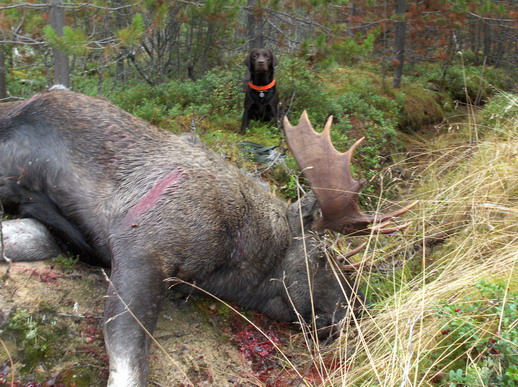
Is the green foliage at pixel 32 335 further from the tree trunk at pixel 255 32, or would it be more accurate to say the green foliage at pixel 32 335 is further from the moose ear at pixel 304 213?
the tree trunk at pixel 255 32

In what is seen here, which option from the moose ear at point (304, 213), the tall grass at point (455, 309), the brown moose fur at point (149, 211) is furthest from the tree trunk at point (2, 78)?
the tall grass at point (455, 309)

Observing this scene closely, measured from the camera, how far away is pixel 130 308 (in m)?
3.30

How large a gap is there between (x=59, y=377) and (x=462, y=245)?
2.96m

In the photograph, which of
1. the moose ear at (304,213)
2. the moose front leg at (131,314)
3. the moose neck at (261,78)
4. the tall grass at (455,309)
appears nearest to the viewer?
the tall grass at (455,309)

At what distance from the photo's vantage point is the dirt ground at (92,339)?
10.6 ft

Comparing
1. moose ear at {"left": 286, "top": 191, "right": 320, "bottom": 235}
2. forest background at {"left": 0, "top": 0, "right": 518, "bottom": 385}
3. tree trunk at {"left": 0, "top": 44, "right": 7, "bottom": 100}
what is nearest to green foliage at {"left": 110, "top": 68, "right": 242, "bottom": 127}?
forest background at {"left": 0, "top": 0, "right": 518, "bottom": 385}

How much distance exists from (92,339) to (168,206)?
94 centimetres

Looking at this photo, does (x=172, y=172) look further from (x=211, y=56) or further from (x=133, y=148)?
(x=211, y=56)

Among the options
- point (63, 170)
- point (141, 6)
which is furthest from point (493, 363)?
point (141, 6)

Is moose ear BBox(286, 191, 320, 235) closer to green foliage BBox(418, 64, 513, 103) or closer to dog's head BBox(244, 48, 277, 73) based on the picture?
dog's head BBox(244, 48, 277, 73)

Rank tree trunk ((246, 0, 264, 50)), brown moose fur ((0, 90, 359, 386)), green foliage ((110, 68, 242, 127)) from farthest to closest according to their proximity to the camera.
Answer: tree trunk ((246, 0, 264, 50))
green foliage ((110, 68, 242, 127))
brown moose fur ((0, 90, 359, 386))

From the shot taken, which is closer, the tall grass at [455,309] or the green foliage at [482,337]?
the green foliage at [482,337]

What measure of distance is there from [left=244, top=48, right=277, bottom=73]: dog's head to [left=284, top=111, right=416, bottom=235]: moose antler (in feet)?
15.3

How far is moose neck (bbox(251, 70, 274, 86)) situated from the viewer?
877cm
